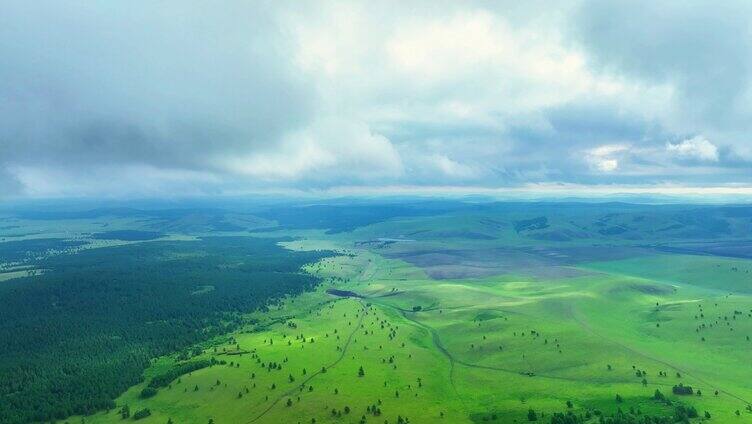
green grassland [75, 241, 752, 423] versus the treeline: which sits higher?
the treeline

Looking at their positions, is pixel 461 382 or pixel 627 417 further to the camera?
pixel 461 382

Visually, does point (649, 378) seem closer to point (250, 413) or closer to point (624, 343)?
point (624, 343)

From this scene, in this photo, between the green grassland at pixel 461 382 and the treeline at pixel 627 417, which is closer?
the treeline at pixel 627 417

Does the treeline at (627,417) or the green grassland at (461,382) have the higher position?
the treeline at (627,417)

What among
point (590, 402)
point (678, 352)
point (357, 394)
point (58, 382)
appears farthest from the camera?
point (678, 352)

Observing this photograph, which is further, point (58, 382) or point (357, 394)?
point (58, 382)

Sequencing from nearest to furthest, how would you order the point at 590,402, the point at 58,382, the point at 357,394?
the point at 590,402 → the point at 357,394 → the point at 58,382

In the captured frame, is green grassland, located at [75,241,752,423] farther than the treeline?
Yes

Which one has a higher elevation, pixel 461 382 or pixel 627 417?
pixel 627 417

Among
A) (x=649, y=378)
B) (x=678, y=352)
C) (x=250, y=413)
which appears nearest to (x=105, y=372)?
(x=250, y=413)

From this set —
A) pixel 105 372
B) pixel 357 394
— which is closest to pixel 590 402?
pixel 357 394
